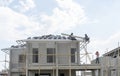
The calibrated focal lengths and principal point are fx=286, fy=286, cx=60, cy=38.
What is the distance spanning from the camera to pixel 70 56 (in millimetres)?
29922

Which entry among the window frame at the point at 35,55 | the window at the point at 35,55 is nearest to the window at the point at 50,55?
the window frame at the point at 35,55

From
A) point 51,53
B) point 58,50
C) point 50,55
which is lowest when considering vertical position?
point 50,55

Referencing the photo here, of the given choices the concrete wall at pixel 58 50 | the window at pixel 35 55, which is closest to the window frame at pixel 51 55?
the concrete wall at pixel 58 50

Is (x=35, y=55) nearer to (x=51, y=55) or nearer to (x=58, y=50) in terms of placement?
(x=51, y=55)

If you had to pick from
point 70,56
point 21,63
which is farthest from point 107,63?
point 21,63

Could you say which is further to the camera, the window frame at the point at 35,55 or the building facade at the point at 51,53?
the window frame at the point at 35,55

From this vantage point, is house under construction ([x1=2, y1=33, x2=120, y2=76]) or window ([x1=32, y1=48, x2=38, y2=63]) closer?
house under construction ([x1=2, y1=33, x2=120, y2=76])

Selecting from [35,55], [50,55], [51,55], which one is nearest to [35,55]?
[35,55]

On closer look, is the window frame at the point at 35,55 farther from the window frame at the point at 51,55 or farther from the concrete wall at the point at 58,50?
the window frame at the point at 51,55

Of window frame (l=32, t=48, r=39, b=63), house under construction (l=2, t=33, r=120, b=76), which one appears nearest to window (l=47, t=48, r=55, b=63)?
house under construction (l=2, t=33, r=120, b=76)

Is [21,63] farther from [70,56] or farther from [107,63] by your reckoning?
[107,63]

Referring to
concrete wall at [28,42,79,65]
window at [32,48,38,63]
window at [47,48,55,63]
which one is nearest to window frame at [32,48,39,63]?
window at [32,48,38,63]

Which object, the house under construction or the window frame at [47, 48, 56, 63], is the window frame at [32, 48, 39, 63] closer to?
the house under construction

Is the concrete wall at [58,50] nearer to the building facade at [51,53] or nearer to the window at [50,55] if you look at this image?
the building facade at [51,53]
